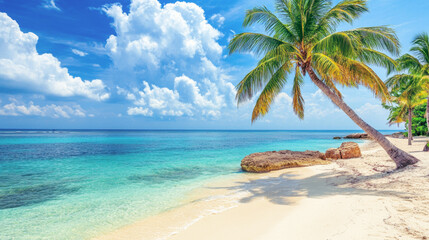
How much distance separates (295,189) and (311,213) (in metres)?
2.47

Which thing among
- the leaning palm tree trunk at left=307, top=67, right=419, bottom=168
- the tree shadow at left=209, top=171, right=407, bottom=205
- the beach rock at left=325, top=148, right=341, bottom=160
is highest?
the leaning palm tree trunk at left=307, top=67, right=419, bottom=168

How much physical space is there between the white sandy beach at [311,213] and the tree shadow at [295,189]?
0.02m

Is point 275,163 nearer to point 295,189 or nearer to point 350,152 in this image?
point 295,189

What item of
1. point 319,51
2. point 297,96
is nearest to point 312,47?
point 319,51

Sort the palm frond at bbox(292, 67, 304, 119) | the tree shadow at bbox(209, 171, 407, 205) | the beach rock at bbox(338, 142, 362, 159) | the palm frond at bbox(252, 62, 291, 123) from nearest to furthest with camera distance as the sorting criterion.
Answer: the tree shadow at bbox(209, 171, 407, 205) → the palm frond at bbox(252, 62, 291, 123) → the palm frond at bbox(292, 67, 304, 119) → the beach rock at bbox(338, 142, 362, 159)

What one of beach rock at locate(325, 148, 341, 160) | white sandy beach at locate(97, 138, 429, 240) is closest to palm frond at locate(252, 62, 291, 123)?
white sandy beach at locate(97, 138, 429, 240)

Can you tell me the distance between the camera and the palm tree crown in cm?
742

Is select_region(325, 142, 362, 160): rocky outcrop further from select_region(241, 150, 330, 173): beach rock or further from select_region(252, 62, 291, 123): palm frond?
select_region(252, 62, 291, 123): palm frond

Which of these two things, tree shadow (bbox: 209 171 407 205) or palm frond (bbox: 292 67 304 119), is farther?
palm frond (bbox: 292 67 304 119)

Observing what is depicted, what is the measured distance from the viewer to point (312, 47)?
795 centimetres

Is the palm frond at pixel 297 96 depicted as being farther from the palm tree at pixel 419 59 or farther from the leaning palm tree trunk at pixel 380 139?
the palm tree at pixel 419 59

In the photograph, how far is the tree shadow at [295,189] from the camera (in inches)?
219

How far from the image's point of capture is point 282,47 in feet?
26.3

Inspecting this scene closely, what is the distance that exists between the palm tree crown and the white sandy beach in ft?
11.7
